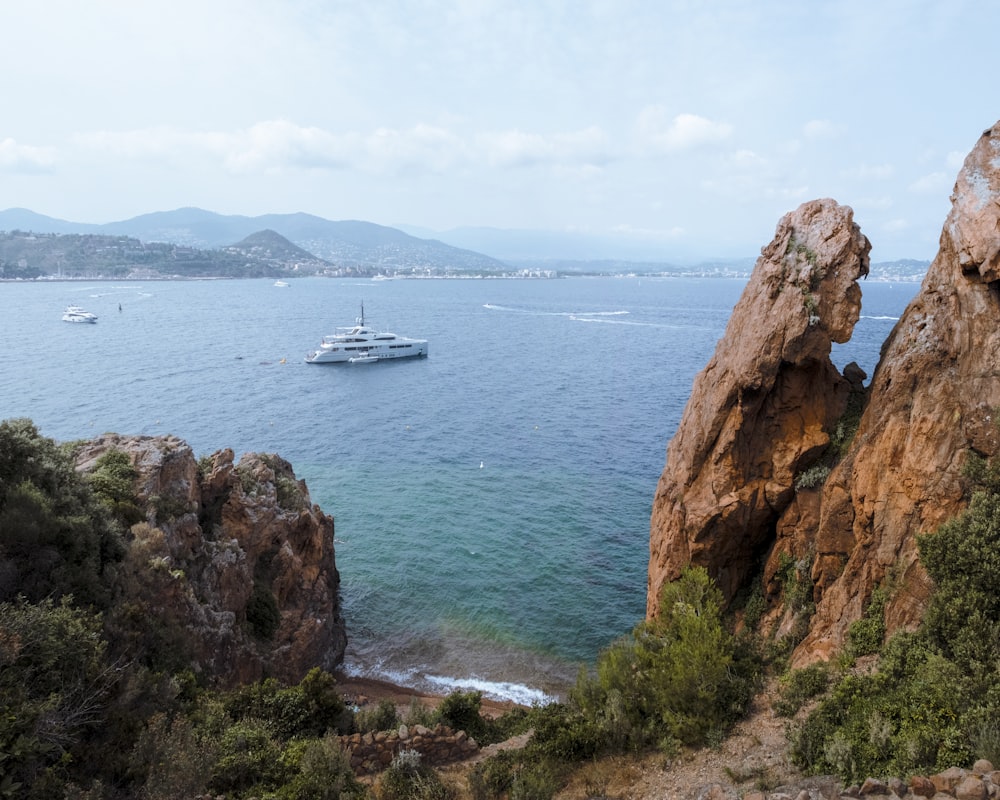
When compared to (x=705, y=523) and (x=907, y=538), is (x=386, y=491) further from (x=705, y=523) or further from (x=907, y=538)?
(x=907, y=538)

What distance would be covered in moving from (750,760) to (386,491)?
36.8 metres

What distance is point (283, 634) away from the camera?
85.9ft

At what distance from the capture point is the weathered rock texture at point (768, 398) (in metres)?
18.3

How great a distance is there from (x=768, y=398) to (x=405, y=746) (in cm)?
1476

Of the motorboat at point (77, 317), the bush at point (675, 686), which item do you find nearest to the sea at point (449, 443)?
the motorboat at point (77, 317)

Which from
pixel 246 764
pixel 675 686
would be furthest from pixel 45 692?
pixel 675 686

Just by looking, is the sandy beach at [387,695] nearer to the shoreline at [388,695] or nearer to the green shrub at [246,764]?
the shoreline at [388,695]

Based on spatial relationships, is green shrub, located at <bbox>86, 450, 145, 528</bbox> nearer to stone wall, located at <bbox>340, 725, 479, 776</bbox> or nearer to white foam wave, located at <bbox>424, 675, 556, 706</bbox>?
stone wall, located at <bbox>340, 725, 479, 776</bbox>

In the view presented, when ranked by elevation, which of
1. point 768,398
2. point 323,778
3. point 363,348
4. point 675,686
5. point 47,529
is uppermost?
point 768,398

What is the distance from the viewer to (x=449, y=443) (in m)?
57.1

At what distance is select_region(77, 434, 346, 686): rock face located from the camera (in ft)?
63.6

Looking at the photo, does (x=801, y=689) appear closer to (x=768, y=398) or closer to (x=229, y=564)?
(x=768, y=398)

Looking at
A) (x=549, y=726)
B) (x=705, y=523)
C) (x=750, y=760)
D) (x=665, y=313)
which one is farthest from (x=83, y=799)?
(x=665, y=313)

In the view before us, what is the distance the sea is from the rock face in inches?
178
